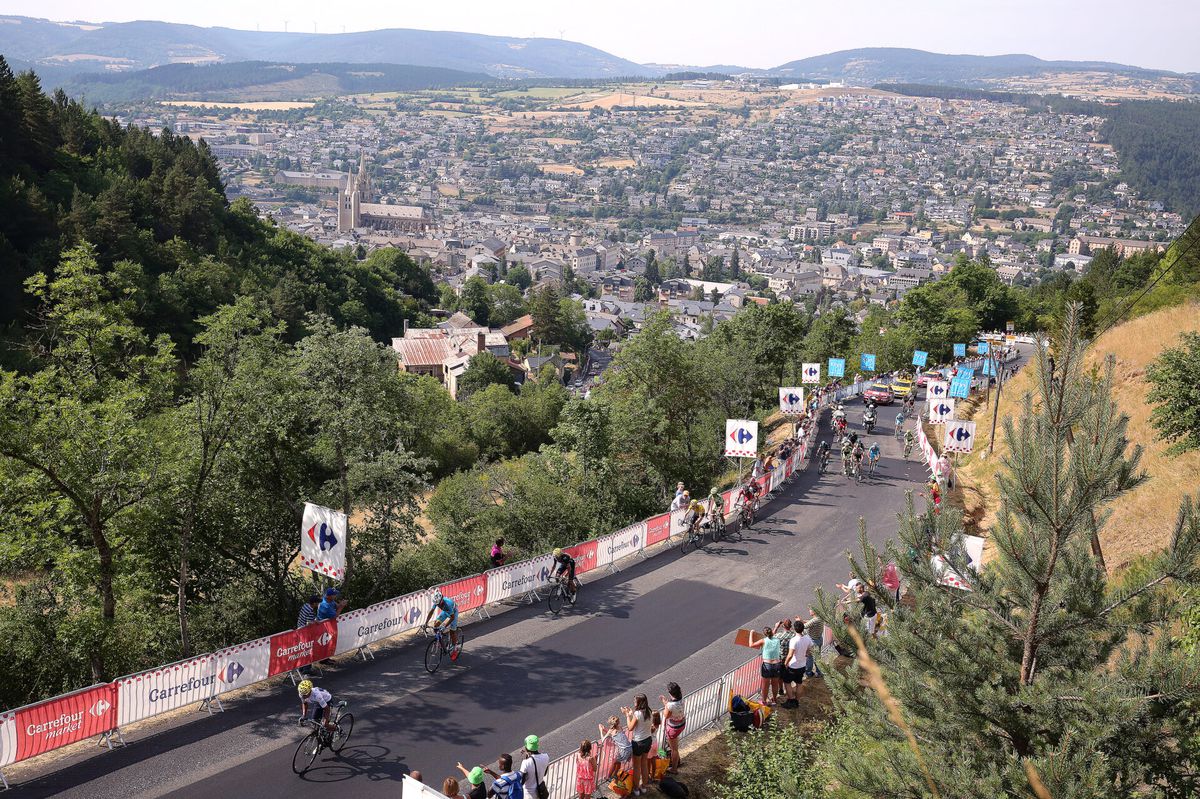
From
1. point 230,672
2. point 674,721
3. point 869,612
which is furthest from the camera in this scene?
point 869,612

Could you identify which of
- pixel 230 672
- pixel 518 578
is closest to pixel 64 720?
pixel 230 672

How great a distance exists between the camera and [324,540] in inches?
590

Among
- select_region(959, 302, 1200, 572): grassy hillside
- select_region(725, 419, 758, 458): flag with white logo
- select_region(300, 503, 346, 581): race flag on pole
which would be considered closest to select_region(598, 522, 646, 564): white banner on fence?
select_region(725, 419, 758, 458): flag with white logo

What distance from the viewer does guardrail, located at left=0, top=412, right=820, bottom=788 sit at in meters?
11.5

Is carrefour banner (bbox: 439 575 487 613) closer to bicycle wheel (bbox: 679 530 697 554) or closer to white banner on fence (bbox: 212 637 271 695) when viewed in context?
white banner on fence (bbox: 212 637 271 695)

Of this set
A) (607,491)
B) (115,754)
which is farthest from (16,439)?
(607,491)

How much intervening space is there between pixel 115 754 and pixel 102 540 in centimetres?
333

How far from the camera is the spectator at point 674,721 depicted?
11.9m

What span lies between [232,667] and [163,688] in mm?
992

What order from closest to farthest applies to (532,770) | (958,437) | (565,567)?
(532,770)
(565,567)
(958,437)

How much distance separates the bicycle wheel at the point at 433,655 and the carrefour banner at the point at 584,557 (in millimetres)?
4628

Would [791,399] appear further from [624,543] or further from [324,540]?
[324,540]

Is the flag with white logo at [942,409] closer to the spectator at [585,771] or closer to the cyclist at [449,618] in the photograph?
the cyclist at [449,618]

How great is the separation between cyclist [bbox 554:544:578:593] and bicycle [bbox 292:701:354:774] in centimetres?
569
